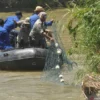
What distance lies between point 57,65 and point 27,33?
248 centimetres

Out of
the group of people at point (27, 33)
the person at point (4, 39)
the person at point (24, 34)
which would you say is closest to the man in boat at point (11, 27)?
the group of people at point (27, 33)

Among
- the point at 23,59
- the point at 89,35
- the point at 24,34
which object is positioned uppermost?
the point at 89,35

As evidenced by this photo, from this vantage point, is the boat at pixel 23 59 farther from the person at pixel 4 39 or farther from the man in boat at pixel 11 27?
the man in boat at pixel 11 27

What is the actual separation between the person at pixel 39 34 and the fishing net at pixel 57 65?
320 millimetres

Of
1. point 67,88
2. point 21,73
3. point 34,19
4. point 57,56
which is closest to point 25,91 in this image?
point 67,88

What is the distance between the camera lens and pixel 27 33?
13.4m

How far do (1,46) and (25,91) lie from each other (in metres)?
3.90

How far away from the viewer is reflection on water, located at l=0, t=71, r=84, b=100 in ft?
30.8

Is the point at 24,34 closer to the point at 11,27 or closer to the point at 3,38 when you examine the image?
the point at 3,38

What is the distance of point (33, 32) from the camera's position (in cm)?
1297

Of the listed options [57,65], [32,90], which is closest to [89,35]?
[32,90]

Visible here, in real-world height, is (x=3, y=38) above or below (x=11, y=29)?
below

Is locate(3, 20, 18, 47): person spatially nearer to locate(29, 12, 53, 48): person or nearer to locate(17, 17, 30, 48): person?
locate(17, 17, 30, 48): person

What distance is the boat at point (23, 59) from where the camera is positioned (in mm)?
12914
